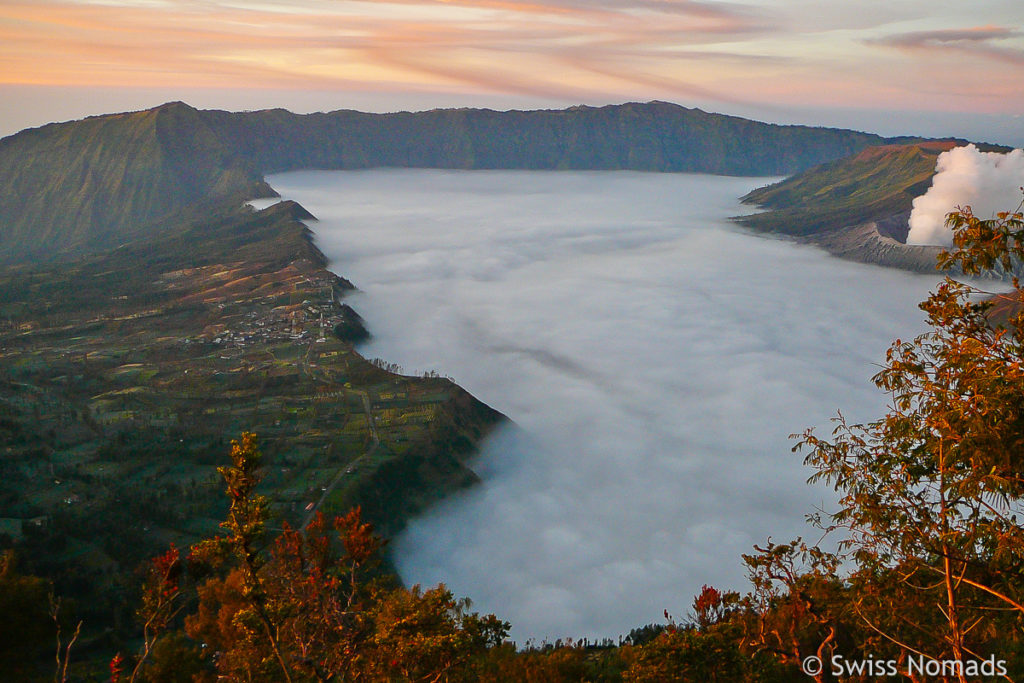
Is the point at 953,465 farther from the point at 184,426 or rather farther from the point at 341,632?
the point at 184,426

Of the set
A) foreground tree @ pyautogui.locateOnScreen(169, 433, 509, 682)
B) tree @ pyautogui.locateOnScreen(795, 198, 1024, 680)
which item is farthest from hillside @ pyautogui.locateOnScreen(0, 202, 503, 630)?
tree @ pyautogui.locateOnScreen(795, 198, 1024, 680)

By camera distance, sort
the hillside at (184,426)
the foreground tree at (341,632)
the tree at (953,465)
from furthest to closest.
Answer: the hillside at (184,426) → the foreground tree at (341,632) → the tree at (953,465)

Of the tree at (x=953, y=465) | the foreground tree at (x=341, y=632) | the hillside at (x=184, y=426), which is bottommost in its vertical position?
the hillside at (x=184, y=426)

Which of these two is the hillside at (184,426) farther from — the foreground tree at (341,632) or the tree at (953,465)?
the tree at (953,465)

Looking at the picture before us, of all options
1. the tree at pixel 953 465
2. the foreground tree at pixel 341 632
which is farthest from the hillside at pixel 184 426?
the tree at pixel 953 465

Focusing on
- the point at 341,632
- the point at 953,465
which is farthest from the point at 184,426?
the point at 953,465

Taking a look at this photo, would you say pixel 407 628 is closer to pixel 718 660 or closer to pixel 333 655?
pixel 333 655

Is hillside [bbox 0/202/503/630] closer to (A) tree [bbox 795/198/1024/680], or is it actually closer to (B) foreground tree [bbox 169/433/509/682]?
(B) foreground tree [bbox 169/433/509/682]

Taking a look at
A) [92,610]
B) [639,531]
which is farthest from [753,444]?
[92,610]
